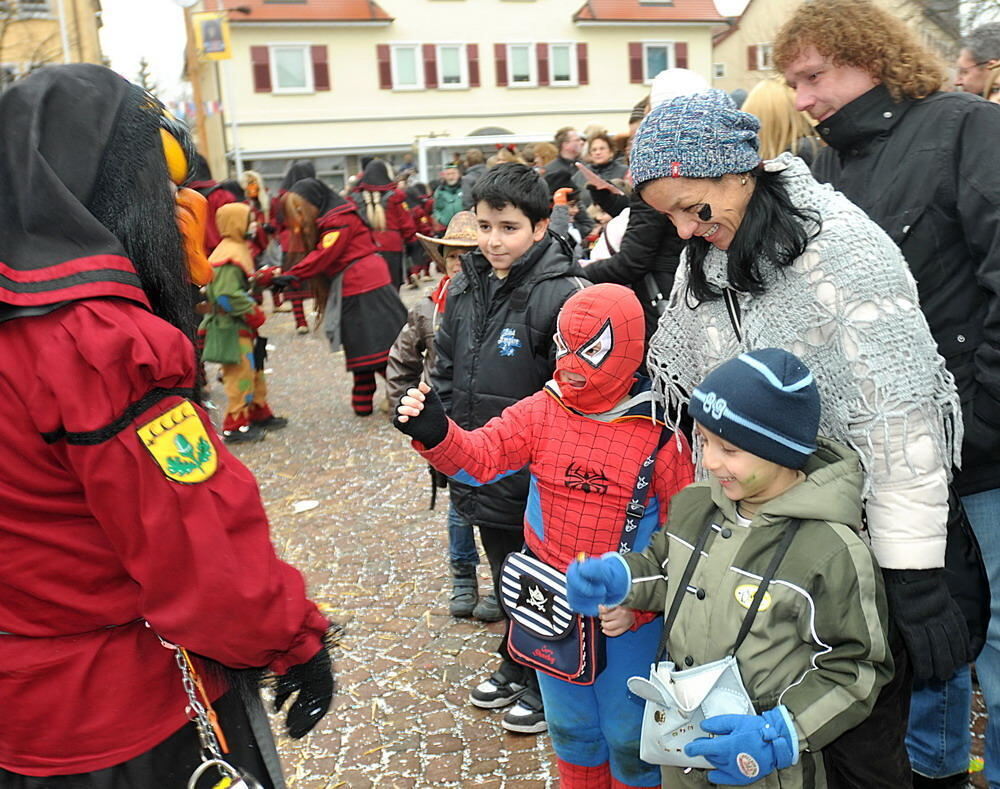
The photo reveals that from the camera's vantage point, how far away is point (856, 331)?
2191 mm

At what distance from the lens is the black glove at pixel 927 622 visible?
6.82 ft

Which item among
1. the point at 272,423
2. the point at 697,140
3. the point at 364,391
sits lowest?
the point at 272,423

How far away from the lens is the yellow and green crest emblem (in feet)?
5.43

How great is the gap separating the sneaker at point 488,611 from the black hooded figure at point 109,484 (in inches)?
Result: 111

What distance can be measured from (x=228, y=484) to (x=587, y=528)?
1.33 metres

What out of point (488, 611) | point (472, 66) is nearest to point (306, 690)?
point (488, 611)

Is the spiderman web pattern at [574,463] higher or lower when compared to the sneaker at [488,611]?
higher

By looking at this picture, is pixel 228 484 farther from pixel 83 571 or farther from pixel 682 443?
pixel 682 443

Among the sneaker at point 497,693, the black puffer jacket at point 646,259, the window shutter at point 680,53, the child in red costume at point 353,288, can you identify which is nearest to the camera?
the sneaker at point 497,693

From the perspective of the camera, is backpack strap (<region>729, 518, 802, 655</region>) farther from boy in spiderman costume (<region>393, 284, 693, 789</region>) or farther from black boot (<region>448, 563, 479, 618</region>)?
black boot (<region>448, 563, 479, 618</region>)

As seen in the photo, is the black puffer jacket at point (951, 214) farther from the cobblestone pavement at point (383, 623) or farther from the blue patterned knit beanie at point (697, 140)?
the cobblestone pavement at point (383, 623)

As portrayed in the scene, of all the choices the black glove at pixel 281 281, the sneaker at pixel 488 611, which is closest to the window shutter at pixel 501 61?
the black glove at pixel 281 281

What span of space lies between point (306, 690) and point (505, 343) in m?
1.94

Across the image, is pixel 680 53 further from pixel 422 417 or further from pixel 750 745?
pixel 750 745
